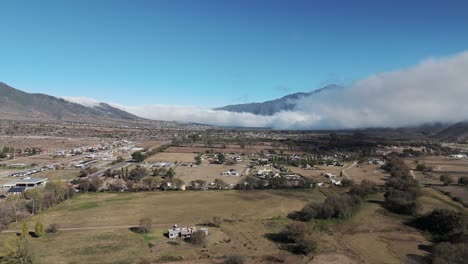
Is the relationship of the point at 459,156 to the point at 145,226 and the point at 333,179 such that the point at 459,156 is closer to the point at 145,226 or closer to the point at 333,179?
the point at 333,179

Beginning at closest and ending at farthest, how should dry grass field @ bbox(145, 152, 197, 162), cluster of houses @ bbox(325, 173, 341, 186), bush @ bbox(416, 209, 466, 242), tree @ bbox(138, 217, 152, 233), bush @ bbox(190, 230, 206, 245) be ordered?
1. bush @ bbox(190, 230, 206, 245)
2. bush @ bbox(416, 209, 466, 242)
3. tree @ bbox(138, 217, 152, 233)
4. cluster of houses @ bbox(325, 173, 341, 186)
5. dry grass field @ bbox(145, 152, 197, 162)

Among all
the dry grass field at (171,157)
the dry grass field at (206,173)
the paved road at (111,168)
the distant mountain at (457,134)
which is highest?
the distant mountain at (457,134)

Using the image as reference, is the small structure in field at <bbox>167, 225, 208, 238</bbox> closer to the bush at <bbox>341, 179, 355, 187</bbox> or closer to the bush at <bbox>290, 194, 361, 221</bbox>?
the bush at <bbox>290, 194, 361, 221</bbox>

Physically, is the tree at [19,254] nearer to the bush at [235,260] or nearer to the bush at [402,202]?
the bush at [235,260]

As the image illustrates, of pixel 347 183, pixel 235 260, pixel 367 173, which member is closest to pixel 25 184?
pixel 235 260

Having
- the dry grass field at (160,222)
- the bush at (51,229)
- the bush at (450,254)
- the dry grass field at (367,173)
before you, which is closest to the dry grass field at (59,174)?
the dry grass field at (160,222)

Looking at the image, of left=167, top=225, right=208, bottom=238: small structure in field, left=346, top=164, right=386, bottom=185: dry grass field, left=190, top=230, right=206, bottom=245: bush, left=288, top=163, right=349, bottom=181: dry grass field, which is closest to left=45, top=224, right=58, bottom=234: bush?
left=167, top=225, right=208, bottom=238: small structure in field
